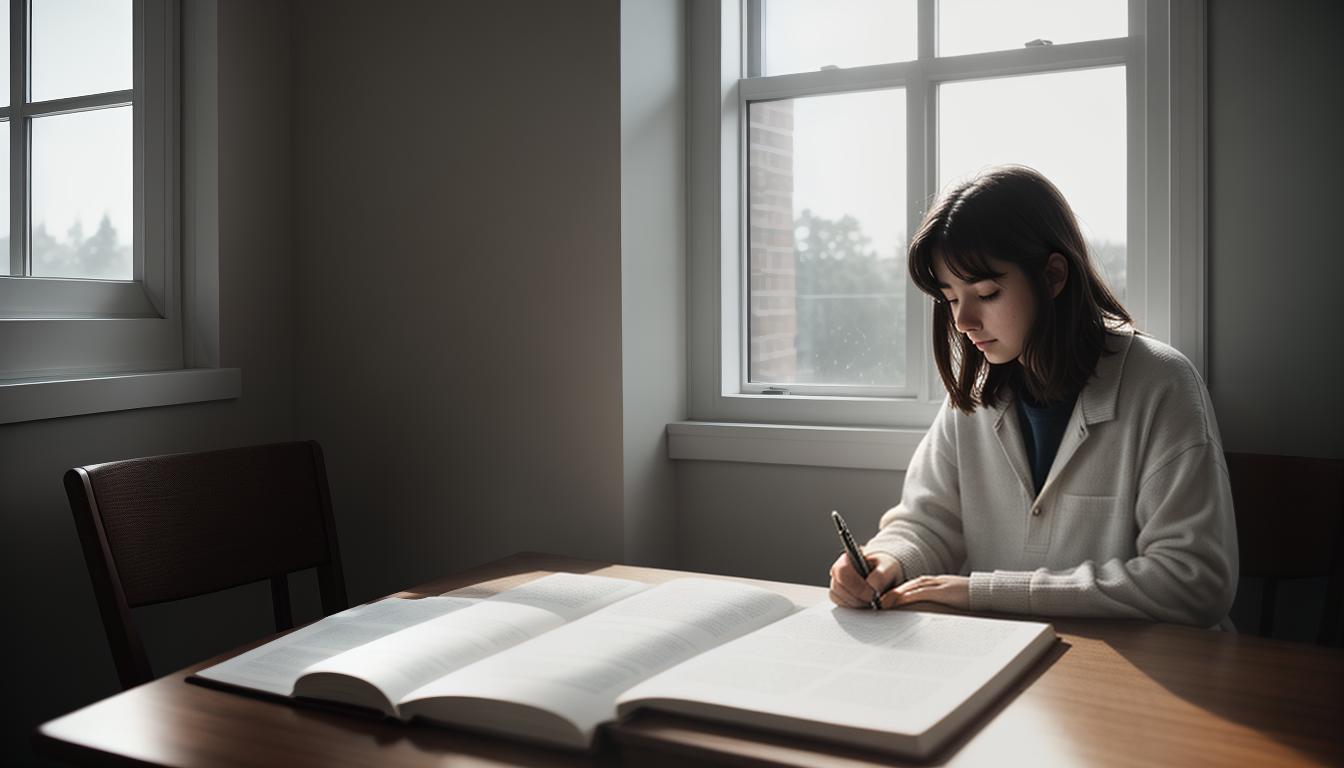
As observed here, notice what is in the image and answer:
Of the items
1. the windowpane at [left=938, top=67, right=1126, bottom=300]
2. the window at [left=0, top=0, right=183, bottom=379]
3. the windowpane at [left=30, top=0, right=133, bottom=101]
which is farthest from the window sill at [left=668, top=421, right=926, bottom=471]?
the windowpane at [left=30, top=0, right=133, bottom=101]

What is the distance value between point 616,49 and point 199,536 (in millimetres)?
1179

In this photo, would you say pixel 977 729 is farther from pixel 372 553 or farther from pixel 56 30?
pixel 56 30

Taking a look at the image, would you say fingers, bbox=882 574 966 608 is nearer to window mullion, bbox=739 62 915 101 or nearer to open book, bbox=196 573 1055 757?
open book, bbox=196 573 1055 757

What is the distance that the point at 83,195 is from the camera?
6.95ft

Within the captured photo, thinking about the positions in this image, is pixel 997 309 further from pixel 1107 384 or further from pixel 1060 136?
pixel 1060 136

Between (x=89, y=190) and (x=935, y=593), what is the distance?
6.00ft

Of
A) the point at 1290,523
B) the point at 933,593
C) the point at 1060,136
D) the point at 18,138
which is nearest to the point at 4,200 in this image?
the point at 18,138

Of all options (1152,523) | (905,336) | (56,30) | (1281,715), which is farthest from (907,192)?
(56,30)

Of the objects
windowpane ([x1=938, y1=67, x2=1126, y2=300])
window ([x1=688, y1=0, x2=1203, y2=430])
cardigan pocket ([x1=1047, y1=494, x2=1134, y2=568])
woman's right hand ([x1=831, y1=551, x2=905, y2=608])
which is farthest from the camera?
windowpane ([x1=938, y1=67, x2=1126, y2=300])

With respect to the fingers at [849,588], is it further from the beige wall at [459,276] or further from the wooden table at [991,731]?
the beige wall at [459,276]

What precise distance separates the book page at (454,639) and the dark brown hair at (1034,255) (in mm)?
671

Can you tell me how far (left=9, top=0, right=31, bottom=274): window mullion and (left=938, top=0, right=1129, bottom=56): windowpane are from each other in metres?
1.80

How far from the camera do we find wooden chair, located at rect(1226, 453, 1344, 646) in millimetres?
1644

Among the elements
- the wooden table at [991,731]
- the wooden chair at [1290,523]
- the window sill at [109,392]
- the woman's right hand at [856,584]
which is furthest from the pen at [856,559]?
the window sill at [109,392]
